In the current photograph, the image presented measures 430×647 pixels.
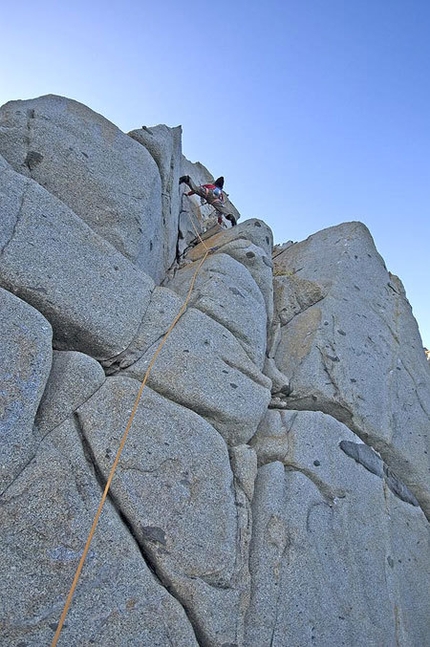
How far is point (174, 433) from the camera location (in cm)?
536

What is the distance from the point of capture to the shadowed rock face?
167 inches

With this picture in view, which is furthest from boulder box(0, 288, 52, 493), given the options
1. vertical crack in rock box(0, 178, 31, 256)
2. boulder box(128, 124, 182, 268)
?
boulder box(128, 124, 182, 268)

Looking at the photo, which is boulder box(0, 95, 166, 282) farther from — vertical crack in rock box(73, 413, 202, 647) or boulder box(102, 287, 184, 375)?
vertical crack in rock box(73, 413, 202, 647)

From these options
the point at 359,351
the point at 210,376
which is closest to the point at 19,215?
the point at 210,376

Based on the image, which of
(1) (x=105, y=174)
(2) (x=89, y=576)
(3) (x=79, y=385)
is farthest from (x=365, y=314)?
(2) (x=89, y=576)

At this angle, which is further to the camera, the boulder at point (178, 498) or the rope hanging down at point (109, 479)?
the boulder at point (178, 498)

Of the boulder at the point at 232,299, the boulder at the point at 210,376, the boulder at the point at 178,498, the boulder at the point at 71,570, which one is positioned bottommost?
the boulder at the point at 71,570

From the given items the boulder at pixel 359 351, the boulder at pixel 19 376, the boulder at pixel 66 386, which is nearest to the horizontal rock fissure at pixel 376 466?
the boulder at pixel 359 351

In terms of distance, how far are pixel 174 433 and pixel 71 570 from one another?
1.81m

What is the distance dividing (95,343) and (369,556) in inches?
195

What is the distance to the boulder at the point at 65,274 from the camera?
543 cm

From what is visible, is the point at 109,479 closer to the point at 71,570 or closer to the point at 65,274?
the point at 71,570

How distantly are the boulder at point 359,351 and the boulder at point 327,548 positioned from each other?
67 centimetres

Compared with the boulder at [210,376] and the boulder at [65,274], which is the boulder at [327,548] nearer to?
the boulder at [210,376]
